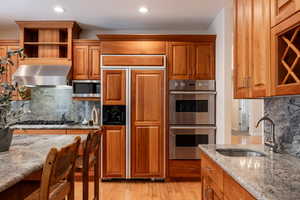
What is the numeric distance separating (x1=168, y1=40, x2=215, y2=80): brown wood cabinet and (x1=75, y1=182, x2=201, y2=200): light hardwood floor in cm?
171

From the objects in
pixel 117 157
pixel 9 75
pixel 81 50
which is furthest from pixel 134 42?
pixel 9 75

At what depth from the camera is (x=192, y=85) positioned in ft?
14.8

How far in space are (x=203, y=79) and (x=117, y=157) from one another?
74.0 inches

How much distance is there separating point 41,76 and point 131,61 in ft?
4.82

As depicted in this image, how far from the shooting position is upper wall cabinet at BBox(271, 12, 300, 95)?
158 cm

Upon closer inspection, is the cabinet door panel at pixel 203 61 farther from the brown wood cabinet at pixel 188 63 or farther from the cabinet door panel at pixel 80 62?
the cabinet door panel at pixel 80 62

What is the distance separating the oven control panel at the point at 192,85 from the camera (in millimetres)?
4496

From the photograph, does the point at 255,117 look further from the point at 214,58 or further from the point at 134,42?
the point at 134,42

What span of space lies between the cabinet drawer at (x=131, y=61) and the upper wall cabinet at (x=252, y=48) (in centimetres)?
201

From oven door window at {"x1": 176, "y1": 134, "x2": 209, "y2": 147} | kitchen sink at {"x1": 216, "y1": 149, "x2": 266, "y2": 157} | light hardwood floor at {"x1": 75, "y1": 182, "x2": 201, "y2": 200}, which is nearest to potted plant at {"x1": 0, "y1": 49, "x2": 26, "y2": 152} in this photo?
kitchen sink at {"x1": 216, "y1": 149, "x2": 266, "y2": 157}

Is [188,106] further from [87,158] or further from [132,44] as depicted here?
[87,158]

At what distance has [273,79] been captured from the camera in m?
1.78

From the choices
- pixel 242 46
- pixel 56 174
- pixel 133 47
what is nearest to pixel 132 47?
pixel 133 47

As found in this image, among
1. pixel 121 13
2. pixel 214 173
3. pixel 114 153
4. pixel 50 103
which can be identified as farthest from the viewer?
pixel 50 103
